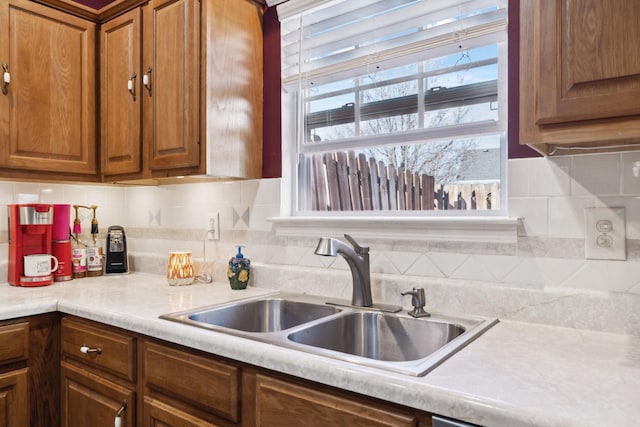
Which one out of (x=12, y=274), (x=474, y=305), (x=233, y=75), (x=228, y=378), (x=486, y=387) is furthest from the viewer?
(x=12, y=274)

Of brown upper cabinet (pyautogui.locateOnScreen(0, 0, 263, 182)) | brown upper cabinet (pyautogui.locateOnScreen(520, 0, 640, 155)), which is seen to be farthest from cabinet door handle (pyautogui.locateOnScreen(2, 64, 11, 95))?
brown upper cabinet (pyautogui.locateOnScreen(520, 0, 640, 155))

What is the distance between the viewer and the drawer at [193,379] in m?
1.12

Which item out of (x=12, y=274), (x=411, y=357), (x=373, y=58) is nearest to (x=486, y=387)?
(x=411, y=357)

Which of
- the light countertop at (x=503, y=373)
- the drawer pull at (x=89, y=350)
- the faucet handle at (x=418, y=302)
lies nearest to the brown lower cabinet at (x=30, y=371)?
the drawer pull at (x=89, y=350)

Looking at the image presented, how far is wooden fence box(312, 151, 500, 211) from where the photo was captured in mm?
1553

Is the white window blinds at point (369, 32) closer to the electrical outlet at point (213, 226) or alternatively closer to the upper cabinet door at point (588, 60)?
the upper cabinet door at point (588, 60)

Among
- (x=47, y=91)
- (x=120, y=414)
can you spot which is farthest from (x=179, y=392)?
(x=47, y=91)

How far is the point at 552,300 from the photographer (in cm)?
126

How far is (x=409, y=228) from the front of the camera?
60.6 inches

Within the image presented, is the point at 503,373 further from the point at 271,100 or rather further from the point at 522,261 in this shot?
the point at 271,100

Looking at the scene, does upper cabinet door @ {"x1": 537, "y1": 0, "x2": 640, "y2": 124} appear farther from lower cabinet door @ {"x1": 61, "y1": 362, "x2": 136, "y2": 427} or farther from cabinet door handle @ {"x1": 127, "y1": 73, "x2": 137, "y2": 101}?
cabinet door handle @ {"x1": 127, "y1": 73, "x2": 137, "y2": 101}

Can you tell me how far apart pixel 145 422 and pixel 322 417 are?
69 centimetres

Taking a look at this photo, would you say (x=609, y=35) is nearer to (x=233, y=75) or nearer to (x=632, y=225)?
(x=632, y=225)

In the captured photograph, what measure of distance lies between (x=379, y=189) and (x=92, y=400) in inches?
50.5
